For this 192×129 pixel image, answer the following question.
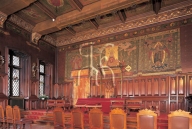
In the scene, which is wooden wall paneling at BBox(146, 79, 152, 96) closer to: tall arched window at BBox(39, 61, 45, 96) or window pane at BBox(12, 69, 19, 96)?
tall arched window at BBox(39, 61, 45, 96)

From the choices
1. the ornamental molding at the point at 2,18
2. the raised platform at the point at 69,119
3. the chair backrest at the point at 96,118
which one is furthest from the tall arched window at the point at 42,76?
the chair backrest at the point at 96,118

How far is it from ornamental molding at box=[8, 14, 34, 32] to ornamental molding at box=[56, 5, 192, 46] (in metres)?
2.86

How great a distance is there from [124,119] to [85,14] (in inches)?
234

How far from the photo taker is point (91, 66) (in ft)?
35.9

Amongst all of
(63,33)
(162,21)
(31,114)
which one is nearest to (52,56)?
(63,33)

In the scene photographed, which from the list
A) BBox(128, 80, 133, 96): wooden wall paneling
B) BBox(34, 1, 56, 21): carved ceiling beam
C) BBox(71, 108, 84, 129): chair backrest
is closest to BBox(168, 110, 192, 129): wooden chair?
BBox(71, 108, 84, 129): chair backrest

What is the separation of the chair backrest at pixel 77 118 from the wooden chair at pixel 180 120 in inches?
98.0

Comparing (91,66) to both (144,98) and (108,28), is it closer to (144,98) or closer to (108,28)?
(108,28)

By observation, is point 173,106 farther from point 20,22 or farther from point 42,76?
point 20,22

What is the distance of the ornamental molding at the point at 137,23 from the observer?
27.2 feet

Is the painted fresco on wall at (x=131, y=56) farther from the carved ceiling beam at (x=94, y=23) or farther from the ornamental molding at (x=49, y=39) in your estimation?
the ornamental molding at (x=49, y=39)

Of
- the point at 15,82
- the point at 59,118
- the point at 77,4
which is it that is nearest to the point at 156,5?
the point at 77,4

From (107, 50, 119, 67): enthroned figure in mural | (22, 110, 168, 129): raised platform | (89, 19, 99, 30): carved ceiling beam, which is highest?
(89, 19, 99, 30): carved ceiling beam

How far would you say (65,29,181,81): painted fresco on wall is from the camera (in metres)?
8.61
